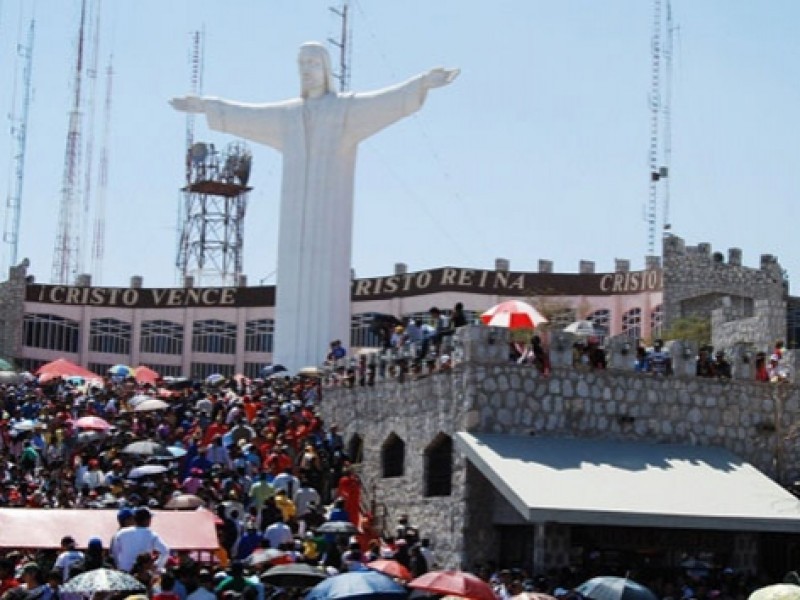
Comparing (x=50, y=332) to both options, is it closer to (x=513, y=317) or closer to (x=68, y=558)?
(x=513, y=317)

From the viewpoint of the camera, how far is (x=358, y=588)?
1376cm

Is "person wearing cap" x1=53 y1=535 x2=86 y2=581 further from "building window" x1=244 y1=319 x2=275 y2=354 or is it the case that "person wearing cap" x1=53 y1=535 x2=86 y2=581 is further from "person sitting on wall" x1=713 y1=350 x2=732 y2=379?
"building window" x1=244 y1=319 x2=275 y2=354

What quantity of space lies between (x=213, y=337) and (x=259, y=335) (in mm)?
2099

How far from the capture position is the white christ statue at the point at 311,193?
131ft

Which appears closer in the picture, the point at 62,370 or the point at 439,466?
the point at 439,466

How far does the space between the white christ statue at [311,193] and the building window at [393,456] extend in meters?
12.7

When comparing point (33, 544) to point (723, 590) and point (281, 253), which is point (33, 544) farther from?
point (281, 253)

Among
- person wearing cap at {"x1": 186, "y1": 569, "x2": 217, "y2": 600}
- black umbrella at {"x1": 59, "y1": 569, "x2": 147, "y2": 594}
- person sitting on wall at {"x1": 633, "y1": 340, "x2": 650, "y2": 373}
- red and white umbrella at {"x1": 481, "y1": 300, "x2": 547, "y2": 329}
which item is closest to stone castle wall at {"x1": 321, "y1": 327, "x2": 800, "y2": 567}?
person sitting on wall at {"x1": 633, "y1": 340, "x2": 650, "y2": 373}

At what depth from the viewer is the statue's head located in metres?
39.5

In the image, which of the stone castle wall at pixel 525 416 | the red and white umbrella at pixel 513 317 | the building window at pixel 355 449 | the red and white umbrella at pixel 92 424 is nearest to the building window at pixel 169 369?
the building window at pixel 355 449

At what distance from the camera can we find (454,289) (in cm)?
5722

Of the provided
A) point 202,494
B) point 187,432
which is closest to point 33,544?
point 202,494

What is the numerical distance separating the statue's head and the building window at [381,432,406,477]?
1496cm

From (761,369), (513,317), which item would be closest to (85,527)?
(513,317)
